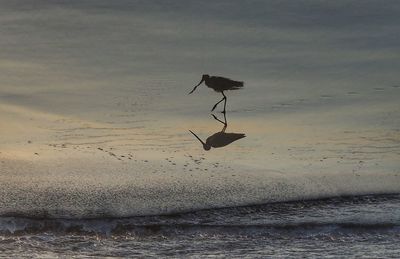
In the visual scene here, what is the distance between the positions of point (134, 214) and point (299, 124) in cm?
182

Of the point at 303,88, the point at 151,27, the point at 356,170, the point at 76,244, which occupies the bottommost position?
the point at 76,244

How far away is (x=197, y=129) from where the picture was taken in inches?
232

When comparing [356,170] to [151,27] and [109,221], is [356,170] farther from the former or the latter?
[151,27]

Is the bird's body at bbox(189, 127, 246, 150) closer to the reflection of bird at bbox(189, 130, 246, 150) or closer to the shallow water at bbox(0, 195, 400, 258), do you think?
the reflection of bird at bbox(189, 130, 246, 150)

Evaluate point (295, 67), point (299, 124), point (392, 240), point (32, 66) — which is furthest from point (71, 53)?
point (392, 240)

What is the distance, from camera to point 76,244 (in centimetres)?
425

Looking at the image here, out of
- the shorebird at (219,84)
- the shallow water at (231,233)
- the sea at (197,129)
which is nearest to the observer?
the shallow water at (231,233)

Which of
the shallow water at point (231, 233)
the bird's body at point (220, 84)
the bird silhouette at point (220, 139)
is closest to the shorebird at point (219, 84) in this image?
the bird's body at point (220, 84)

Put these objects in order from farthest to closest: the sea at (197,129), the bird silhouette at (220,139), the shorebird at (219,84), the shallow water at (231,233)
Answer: the shorebird at (219,84), the bird silhouette at (220,139), the sea at (197,129), the shallow water at (231,233)

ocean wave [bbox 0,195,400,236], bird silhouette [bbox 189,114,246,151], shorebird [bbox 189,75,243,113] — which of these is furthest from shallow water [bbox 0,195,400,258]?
shorebird [bbox 189,75,243,113]

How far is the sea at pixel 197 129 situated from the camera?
4430 mm

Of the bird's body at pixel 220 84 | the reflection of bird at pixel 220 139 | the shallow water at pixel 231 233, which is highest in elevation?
the bird's body at pixel 220 84

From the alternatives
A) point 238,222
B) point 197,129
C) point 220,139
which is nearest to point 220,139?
point 220,139

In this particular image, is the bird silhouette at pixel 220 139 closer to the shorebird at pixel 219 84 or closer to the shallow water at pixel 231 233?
the shorebird at pixel 219 84
